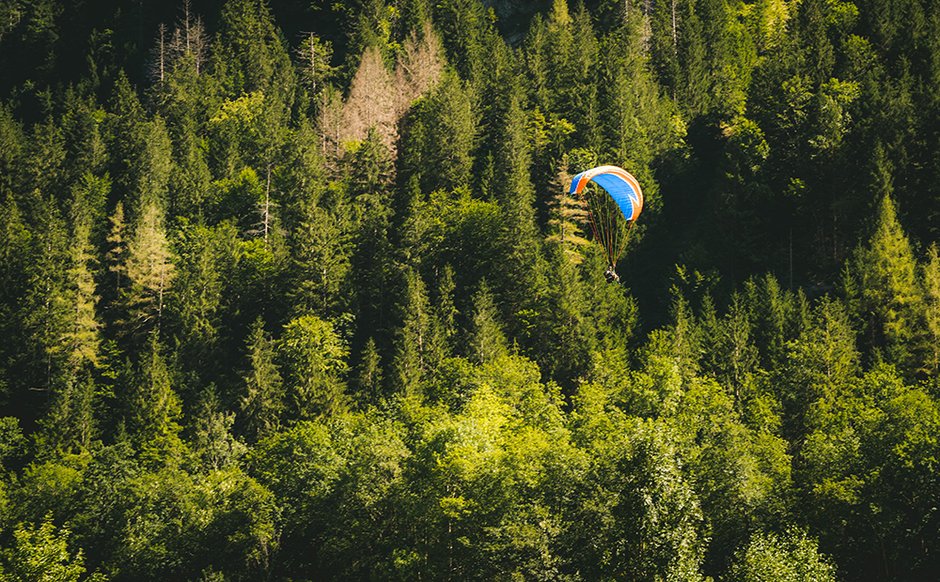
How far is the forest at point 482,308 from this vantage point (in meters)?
42.0

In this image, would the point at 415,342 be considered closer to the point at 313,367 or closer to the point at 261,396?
the point at 313,367

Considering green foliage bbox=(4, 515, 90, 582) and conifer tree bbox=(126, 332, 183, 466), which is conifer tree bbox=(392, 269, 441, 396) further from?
green foliage bbox=(4, 515, 90, 582)

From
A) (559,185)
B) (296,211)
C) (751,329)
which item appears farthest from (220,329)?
(751,329)

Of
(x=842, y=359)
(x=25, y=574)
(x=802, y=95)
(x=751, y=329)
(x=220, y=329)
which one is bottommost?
(x=25, y=574)

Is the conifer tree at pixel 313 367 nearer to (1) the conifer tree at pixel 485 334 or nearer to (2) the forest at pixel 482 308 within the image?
(2) the forest at pixel 482 308

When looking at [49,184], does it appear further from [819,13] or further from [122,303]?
[819,13]

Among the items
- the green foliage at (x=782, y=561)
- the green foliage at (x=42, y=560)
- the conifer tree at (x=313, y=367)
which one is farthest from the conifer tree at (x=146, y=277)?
the green foliage at (x=782, y=561)

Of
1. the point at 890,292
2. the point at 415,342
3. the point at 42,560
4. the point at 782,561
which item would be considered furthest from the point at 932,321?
the point at 42,560

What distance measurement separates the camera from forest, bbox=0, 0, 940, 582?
1652 inches

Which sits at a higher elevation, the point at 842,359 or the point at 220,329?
the point at 220,329

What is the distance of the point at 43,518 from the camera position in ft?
184

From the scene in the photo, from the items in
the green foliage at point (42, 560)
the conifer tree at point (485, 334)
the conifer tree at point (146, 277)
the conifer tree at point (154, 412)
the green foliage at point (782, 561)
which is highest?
the conifer tree at point (146, 277)

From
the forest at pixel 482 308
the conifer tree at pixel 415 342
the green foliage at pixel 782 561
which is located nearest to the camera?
the green foliage at pixel 782 561

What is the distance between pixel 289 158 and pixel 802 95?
43286 millimetres
